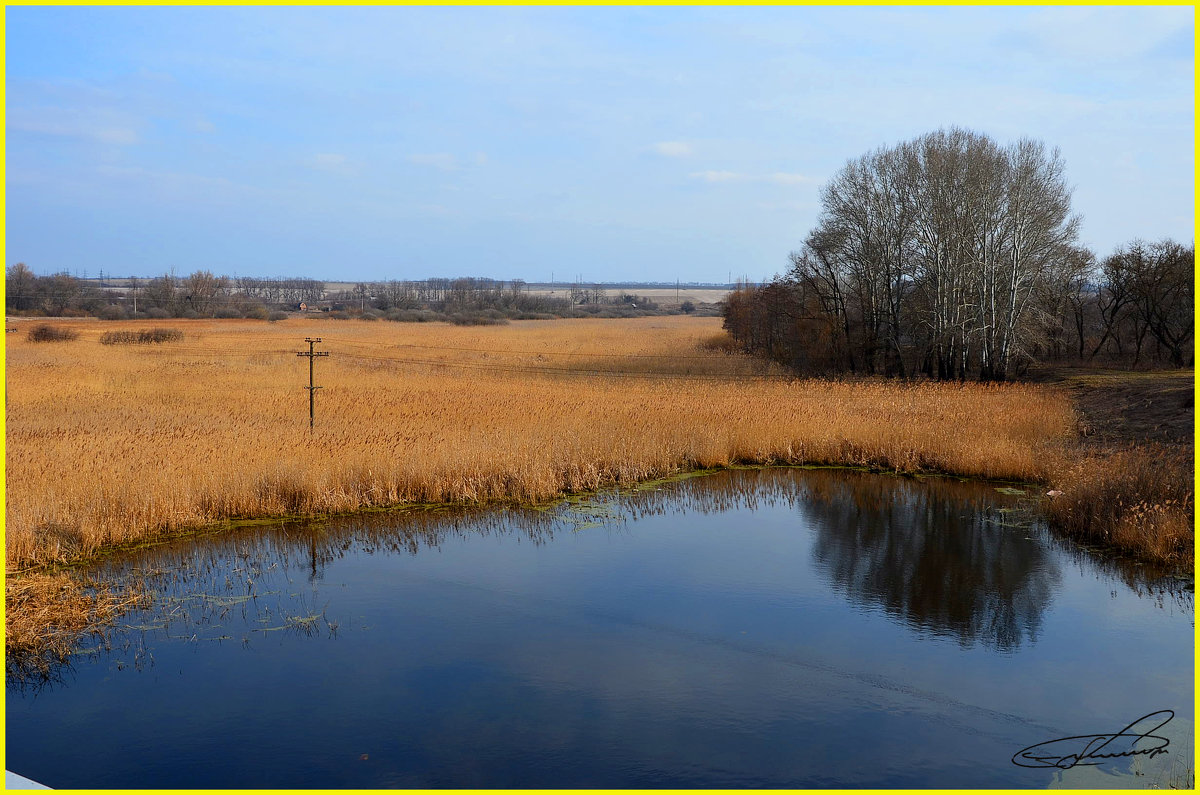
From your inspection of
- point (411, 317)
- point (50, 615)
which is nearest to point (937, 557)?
point (50, 615)

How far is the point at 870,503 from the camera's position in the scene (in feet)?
48.3

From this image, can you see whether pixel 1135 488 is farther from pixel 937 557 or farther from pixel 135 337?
pixel 135 337

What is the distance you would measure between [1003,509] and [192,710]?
11506 mm

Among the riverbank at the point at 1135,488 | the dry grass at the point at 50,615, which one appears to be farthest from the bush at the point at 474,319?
the dry grass at the point at 50,615

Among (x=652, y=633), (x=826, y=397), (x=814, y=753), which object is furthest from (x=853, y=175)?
(x=814, y=753)

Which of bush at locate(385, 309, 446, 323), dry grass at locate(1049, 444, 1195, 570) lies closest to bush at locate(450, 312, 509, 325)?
bush at locate(385, 309, 446, 323)

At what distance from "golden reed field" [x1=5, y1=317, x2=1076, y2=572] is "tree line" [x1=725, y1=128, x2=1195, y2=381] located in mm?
3604

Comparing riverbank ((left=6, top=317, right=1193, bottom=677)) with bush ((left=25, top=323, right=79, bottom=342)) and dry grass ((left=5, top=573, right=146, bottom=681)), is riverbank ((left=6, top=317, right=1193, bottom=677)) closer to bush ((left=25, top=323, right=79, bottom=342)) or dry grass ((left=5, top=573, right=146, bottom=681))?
dry grass ((left=5, top=573, right=146, bottom=681))

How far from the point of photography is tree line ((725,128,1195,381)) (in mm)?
26953

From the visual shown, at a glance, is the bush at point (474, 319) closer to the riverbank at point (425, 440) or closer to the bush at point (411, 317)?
the bush at point (411, 317)

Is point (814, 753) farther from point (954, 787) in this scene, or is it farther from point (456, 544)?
point (456, 544)

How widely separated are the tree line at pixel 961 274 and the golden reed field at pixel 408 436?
3.60 m

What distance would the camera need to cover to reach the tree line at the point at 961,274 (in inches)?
1061

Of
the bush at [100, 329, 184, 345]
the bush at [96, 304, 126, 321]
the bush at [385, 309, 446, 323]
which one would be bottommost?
the bush at [100, 329, 184, 345]
